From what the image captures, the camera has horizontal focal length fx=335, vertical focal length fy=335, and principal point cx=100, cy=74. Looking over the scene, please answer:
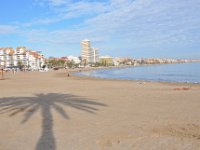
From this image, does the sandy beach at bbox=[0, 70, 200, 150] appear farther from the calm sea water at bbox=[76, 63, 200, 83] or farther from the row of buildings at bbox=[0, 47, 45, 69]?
the row of buildings at bbox=[0, 47, 45, 69]

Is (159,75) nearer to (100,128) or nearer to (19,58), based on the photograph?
(100,128)

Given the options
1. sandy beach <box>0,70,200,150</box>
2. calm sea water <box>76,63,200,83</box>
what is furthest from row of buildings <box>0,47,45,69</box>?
sandy beach <box>0,70,200,150</box>

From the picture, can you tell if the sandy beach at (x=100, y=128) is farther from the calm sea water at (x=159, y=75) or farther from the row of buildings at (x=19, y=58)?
the row of buildings at (x=19, y=58)

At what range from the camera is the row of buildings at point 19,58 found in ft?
502

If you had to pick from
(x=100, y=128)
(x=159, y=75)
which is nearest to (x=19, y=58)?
(x=159, y=75)

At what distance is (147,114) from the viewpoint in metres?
11.5

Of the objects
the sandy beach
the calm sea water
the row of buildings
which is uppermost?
the row of buildings

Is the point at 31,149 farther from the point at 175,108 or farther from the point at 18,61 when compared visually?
the point at 18,61

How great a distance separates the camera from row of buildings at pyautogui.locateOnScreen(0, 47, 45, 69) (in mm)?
153000

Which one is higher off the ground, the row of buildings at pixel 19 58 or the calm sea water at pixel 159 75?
the row of buildings at pixel 19 58

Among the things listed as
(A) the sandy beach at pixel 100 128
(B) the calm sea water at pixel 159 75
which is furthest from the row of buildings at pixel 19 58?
(A) the sandy beach at pixel 100 128

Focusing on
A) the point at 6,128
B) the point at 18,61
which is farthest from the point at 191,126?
the point at 18,61

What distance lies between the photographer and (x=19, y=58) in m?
157

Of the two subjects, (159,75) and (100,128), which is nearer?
(100,128)
